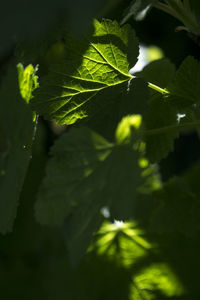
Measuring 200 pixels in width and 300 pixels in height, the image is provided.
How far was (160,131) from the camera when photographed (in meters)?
0.58

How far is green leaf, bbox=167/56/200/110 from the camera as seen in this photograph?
1.84ft

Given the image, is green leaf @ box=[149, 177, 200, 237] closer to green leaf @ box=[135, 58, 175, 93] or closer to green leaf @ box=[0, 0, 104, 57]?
green leaf @ box=[135, 58, 175, 93]

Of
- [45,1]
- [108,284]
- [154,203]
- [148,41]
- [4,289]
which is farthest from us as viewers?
[148,41]

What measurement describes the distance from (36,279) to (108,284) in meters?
0.52

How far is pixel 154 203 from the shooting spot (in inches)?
29.4

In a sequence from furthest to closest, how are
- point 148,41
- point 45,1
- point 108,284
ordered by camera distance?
point 148,41 < point 108,284 < point 45,1

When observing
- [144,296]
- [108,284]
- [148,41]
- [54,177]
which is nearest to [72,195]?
[54,177]

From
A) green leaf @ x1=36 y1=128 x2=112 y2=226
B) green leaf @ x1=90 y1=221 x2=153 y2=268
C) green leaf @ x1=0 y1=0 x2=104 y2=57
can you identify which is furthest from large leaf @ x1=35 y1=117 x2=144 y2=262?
green leaf @ x1=90 y1=221 x2=153 y2=268

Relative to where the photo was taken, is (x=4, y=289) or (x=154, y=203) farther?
(x=4, y=289)

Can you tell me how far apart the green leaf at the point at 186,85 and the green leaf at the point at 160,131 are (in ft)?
0.05

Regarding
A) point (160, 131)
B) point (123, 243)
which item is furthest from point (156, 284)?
point (160, 131)

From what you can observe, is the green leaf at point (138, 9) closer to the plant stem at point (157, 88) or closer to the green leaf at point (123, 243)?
the plant stem at point (157, 88)

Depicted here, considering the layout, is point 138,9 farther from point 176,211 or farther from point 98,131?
point 176,211

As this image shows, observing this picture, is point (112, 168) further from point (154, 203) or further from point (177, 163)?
point (177, 163)
